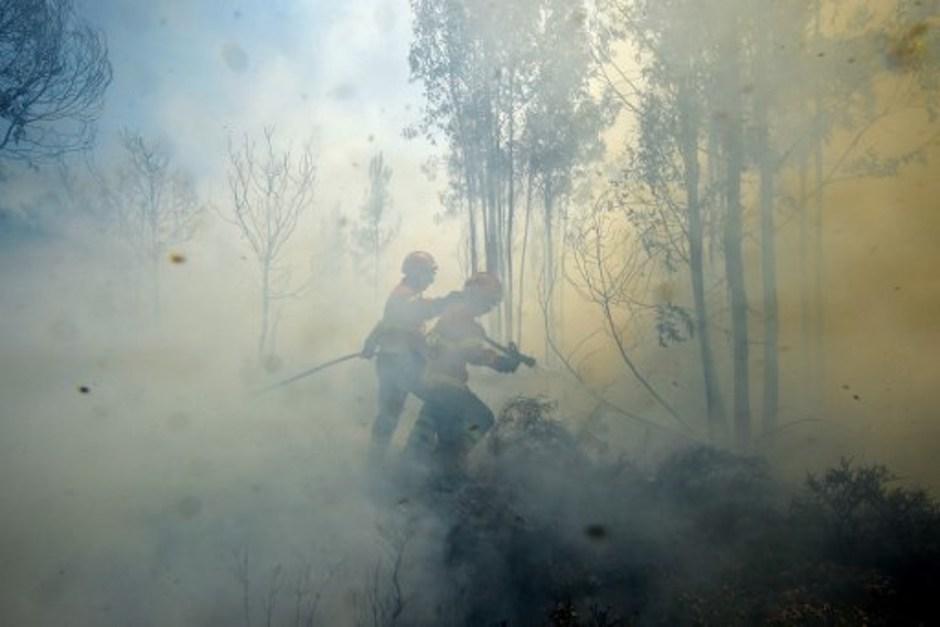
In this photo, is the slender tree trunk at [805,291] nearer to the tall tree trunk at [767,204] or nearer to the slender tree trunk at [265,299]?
the tall tree trunk at [767,204]

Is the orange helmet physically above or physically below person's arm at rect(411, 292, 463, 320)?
above

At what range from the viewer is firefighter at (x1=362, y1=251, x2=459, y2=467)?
19.8ft

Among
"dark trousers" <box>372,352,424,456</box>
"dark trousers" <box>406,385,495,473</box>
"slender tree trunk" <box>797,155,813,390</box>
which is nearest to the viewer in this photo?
"dark trousers" <box>406,385,495,473</box>

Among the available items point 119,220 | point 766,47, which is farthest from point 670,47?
point 119,220

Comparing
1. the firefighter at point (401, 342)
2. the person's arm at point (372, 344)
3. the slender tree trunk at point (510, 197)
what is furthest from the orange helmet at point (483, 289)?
the slender tree trunk at point (510, 197)

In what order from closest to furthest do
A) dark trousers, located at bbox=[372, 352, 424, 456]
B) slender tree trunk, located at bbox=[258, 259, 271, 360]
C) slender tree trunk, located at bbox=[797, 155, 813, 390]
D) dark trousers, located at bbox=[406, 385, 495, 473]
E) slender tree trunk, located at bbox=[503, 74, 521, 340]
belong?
dark trousers, located at bbox=[406, 385, 495, 473] < dark trousers, located at bbox=[372, 352, 424, 456] < slender tree trunk, located at bbox=[797, 155, 813, 390] < slender tree trunk, located at bbox=[503, 74, 521, 340] < slender tree trunk, located at bbox=[258, 259, 271, 360]

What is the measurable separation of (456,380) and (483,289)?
2.66 ft

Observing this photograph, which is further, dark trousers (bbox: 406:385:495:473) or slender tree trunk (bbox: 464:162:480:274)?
slender tree trunk (bbox: 464:162:480:274)

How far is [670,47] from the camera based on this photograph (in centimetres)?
747

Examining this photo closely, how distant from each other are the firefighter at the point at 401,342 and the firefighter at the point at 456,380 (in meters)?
0.23

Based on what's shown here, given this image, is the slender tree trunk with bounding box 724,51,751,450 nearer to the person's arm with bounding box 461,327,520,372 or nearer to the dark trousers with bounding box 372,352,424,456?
the person's arm with bounding box 461,327,520,372

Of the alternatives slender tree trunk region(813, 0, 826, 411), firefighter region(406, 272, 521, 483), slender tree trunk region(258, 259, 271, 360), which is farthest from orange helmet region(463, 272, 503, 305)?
slender tree trunk region(258, 259, 271, 360)

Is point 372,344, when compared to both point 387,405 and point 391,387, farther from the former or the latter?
point 387,405

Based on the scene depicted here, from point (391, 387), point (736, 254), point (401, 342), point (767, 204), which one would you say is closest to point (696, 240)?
point (736, 254)
